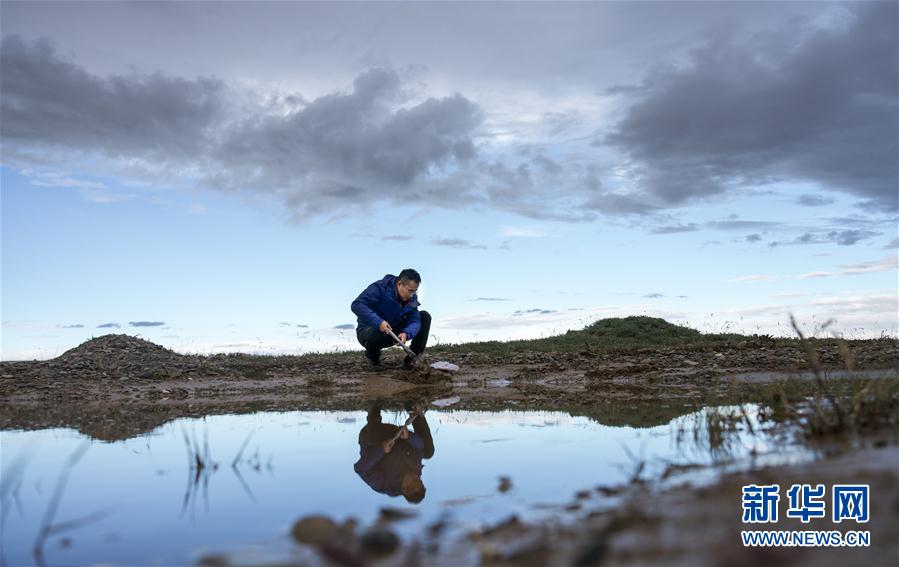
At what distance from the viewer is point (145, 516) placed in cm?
436

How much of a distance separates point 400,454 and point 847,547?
403 cm

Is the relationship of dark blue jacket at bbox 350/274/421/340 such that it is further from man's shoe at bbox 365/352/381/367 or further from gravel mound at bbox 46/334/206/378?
gravel mound at bbox 46/334/206/378

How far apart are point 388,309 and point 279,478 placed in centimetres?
787

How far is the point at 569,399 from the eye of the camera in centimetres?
1007

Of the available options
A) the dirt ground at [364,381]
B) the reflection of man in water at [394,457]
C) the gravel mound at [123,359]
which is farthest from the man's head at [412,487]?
the gravel mound at [123,359]

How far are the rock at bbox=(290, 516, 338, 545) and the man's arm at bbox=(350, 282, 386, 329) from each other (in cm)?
929

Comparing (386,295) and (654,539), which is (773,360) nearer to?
(386,295)

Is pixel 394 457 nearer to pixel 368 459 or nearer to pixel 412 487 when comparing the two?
pixel 368 459

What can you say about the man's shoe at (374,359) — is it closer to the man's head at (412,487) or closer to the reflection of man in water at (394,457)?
the reflection of man in water at (394,457)

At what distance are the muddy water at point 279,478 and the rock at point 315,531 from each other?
8cm

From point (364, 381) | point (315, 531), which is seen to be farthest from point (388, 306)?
point (315, 531)

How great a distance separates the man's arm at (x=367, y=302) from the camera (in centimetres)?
1277

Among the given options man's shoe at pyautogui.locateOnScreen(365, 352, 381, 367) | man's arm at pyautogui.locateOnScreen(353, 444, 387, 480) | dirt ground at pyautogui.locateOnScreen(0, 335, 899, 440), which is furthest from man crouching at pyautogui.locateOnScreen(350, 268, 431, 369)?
man's arm at pyautogui.locateOnScreen(353, 444, 387, 480)

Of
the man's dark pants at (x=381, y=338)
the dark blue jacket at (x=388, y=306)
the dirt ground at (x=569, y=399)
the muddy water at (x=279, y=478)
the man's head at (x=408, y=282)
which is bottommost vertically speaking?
the muddy water at (x=279, y=478)
